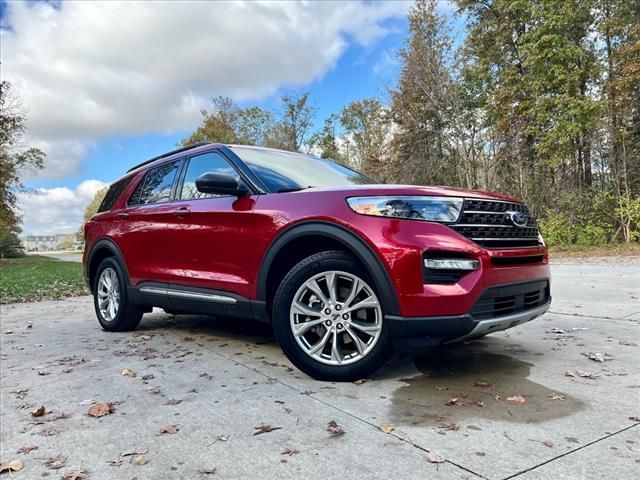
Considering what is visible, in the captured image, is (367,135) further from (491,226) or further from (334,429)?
(334,429)

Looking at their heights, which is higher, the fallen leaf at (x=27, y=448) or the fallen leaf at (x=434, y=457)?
the fallen leaf at (x=434, y=457)

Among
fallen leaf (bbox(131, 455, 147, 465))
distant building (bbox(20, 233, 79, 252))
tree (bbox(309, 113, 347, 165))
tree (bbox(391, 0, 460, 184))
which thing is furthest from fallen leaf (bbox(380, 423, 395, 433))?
distant building (bbox(20, 233, 79, 252))

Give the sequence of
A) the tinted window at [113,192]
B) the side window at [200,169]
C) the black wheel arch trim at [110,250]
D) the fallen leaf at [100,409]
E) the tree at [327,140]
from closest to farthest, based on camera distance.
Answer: the fallen leaf at [100,409], the side window at [200,169], the black wheel arch trim at [110,250], the tinted window at [113,192], the tree at [327,140]

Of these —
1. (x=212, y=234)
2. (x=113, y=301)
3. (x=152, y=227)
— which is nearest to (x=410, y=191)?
(x=212, y=234)

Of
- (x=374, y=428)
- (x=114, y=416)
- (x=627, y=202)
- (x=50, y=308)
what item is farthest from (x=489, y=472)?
(x=627, y=202)

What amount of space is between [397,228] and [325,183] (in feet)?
3.80

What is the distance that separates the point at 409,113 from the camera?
2278 centimetres

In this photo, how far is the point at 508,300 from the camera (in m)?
2.93

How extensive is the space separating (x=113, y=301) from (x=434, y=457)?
4.17 m

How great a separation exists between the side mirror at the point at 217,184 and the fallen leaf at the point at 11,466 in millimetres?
1929

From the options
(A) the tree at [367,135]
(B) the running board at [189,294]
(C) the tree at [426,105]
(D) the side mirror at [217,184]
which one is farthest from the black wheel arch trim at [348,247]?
(A) the tree at [367,135]

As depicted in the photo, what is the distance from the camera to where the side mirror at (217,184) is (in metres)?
3.45

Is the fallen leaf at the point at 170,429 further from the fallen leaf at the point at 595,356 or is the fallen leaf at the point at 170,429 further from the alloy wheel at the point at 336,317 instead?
the fallen leaf at the point at 595,356

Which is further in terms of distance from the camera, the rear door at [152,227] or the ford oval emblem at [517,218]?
the rear door at [152,227]
